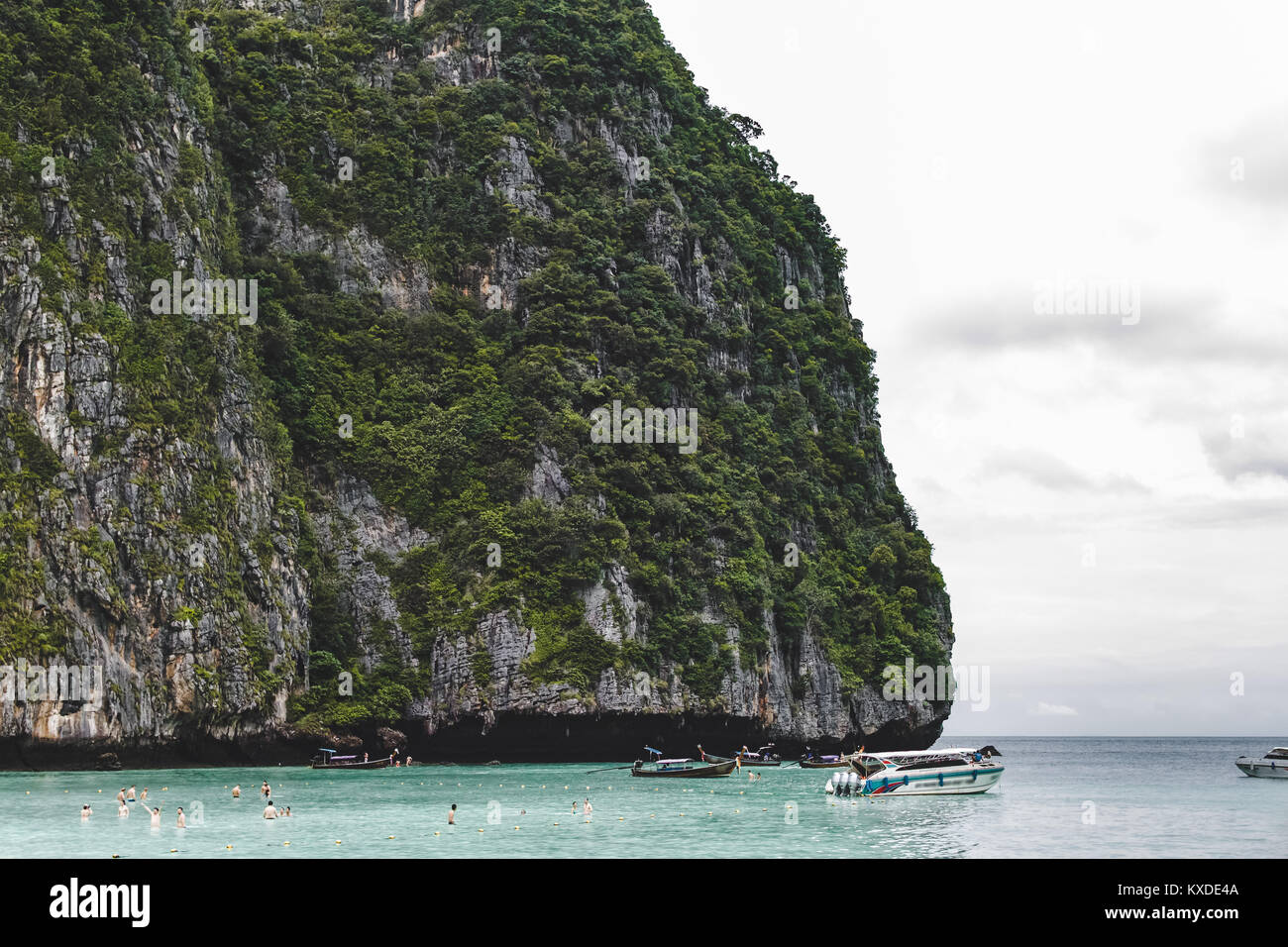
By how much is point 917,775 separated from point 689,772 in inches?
486

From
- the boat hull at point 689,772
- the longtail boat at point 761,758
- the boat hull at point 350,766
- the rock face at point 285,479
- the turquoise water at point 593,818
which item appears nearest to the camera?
the turquoise water at point 593,818

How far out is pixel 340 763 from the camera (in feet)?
199

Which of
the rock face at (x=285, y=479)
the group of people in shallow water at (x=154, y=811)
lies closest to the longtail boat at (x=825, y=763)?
the rock face at (x=285, y=479)

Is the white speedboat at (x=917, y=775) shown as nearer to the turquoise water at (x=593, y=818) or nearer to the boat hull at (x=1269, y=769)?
the turquoise water at (x=593, y=818)

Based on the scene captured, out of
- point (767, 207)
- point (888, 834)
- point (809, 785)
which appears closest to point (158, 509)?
point (809, 785)

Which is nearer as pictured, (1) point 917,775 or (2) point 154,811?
(2) point 154,811

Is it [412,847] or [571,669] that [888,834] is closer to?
[412,847]

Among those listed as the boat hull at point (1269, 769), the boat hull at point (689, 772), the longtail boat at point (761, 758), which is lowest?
the boat hull at point (1269, 769)

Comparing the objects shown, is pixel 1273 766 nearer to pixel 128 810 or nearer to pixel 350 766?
pixel 350 766

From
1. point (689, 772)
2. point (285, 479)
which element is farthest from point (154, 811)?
point (285, 479)

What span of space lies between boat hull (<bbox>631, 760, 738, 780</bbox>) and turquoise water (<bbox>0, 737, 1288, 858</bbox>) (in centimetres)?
171

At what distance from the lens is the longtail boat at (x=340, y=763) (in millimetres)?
60281

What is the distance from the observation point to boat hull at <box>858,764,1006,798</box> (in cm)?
5009

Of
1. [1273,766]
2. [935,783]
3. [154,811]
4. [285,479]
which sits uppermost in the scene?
[285,479]
